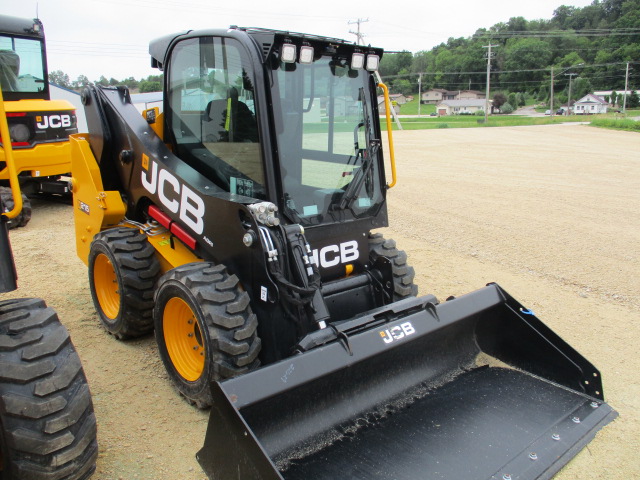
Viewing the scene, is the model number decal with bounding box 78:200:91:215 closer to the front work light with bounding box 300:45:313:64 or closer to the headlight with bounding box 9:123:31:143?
Answer: the front work light with bounding box 300:45:313:64

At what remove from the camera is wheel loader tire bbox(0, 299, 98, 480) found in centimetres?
223

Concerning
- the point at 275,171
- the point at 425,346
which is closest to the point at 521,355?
the point at 425,346

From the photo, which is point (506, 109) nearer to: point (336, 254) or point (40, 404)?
point (336, 254)

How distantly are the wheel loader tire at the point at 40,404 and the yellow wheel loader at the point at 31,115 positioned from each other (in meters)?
6.18

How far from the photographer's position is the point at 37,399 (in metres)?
2.26

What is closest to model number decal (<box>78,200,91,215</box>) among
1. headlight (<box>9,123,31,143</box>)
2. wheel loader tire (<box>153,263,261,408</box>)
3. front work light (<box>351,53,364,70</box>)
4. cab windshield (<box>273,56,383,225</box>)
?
wheel loader tire (<box>153,263,261,408</box>)

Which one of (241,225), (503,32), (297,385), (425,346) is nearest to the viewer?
(297,385)

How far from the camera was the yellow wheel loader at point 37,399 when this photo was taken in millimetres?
2234

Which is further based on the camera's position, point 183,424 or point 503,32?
point 503,32

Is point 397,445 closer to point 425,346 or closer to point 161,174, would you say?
point 425,346

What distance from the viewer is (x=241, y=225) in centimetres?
317

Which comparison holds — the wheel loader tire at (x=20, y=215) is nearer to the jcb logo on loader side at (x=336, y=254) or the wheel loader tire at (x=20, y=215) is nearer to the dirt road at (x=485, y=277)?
the dirt road at (x=485, y=277)

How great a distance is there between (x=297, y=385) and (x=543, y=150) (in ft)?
63.5

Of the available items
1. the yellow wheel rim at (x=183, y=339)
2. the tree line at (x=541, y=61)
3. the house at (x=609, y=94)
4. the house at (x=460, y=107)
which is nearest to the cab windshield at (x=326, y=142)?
the yellow wheel rim at (x=183, y=339)
